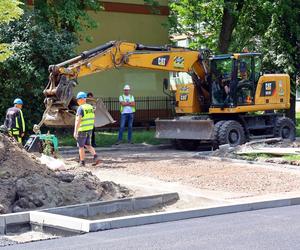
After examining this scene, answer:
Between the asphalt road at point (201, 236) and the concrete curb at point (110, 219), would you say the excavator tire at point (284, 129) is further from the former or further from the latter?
the asphalt road at point (201, 236)

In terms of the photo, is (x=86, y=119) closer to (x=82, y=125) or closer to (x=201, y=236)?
(x=82, y=125)

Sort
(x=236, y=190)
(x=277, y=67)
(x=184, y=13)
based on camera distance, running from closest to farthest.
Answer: (x=236, y=190), (x=277, y=67), (x=184, y=13)

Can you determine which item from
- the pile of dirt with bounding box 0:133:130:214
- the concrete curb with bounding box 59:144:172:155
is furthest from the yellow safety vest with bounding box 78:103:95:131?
the concrete curb with bounding box 59:144:172:155

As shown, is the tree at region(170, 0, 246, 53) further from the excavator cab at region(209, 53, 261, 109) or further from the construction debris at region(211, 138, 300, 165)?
the construction debris at region(211, 138, 300, 165)

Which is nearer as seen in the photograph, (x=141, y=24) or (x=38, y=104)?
→ (x=38, y=104)

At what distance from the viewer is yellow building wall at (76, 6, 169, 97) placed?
2970cm

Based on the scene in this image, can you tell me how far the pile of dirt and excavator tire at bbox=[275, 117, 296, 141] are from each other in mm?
10549

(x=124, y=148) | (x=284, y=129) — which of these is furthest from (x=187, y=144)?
(x=284, y=129)

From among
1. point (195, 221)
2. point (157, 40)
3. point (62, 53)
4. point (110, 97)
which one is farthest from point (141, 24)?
point (195, 221)

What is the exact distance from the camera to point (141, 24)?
30844 mm

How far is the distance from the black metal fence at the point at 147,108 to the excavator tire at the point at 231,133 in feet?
35.2

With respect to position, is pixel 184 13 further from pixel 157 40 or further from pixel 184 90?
pixel 184 90

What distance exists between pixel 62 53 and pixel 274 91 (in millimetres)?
7150

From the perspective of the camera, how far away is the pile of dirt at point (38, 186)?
9914mm
